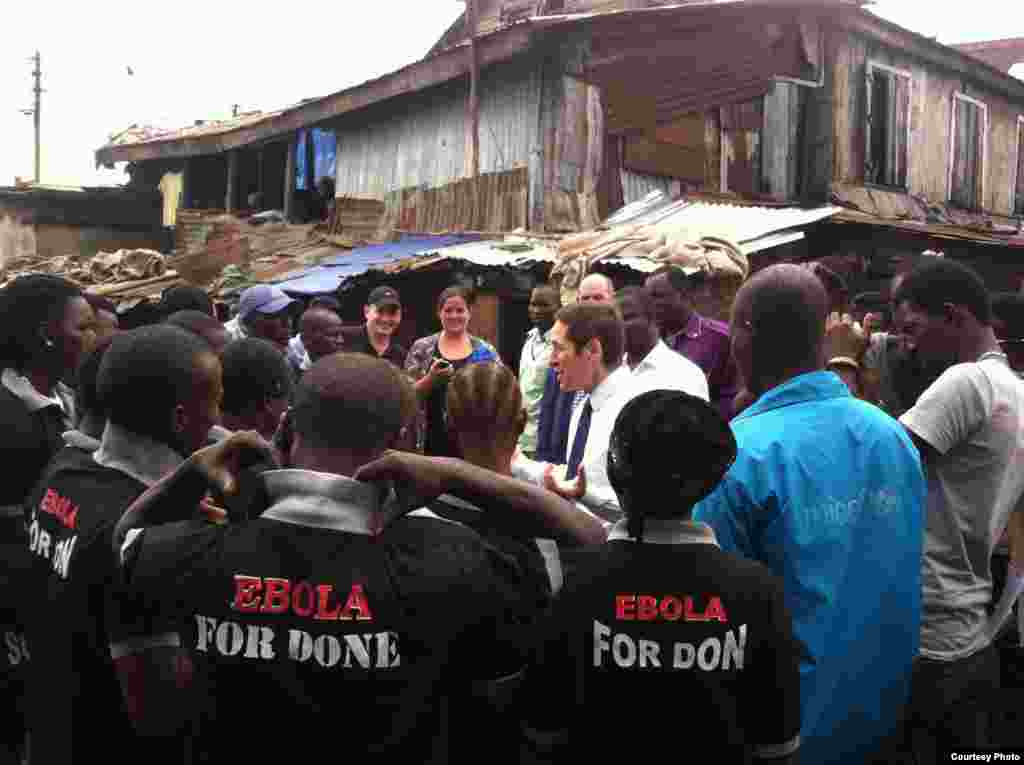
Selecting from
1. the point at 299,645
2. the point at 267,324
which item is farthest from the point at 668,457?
the point at 267,324

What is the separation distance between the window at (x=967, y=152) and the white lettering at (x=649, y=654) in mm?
16989

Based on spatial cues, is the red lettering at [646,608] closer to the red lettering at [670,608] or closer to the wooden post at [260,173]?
the red lettering at [670,608]

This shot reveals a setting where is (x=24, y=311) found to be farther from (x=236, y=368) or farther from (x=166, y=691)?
(x=166, y=691)

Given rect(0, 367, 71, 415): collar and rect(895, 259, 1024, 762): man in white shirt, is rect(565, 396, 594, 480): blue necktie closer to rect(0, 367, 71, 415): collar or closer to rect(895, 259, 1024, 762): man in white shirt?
rect(895, 259, 1024, 762): man in white shirt

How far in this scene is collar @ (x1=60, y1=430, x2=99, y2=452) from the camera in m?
2.53

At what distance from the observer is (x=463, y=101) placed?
14.9m

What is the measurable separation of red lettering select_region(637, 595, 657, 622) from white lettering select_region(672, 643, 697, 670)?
80 mm

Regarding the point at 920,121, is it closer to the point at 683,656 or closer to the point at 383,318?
the point at 383,318

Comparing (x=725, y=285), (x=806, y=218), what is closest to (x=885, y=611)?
(x=725, y=285)

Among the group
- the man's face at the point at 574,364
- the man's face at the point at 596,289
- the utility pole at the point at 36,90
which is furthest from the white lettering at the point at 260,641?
the utility pole at the point at 36,90

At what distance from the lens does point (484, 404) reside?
247 cm

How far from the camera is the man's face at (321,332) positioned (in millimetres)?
6582

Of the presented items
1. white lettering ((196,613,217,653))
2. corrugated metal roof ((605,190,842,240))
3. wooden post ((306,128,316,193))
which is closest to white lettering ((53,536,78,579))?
white lettering ((196,613,217,653))

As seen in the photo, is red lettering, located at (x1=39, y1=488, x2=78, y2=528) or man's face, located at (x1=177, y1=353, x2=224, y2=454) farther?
man's face, located at (x1=177, y1=353, x2=224, y2=454)
